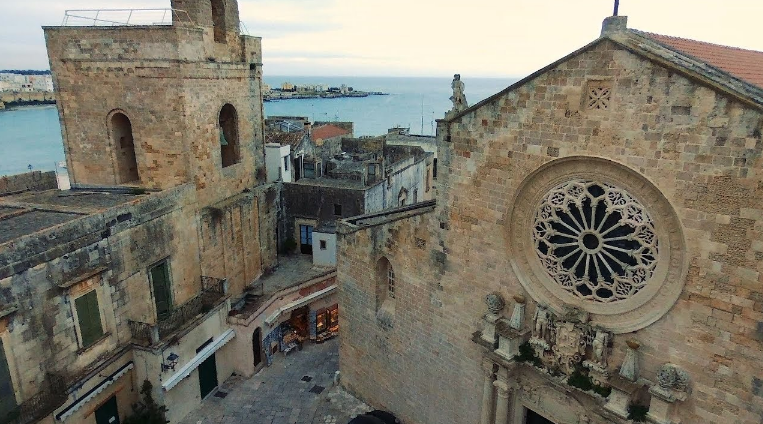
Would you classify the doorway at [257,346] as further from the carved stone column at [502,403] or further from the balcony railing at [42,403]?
the carved stone column at [502,403]

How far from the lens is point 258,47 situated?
19.2 meters

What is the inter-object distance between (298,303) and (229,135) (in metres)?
7.05

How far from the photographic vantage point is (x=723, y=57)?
11.4m

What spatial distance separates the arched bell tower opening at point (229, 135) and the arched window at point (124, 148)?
3127mm

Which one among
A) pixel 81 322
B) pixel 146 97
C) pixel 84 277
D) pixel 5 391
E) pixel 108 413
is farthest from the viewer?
pixel 146 97

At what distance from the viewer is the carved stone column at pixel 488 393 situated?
39.4 ft

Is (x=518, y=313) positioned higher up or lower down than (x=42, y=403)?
higher up

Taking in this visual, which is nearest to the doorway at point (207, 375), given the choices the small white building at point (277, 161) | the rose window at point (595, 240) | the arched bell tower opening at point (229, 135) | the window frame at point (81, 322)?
the window frame at point (81, 322)

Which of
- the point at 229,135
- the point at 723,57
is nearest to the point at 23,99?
the point at 229,135

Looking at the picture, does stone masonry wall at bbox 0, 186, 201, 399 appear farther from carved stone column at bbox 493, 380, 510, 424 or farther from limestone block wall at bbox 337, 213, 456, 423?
carved stone column at bbox 493, 380, 510, 424

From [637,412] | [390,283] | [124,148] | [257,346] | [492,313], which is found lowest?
[257,346]

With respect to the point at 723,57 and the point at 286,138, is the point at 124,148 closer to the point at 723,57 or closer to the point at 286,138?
the point at 286,138

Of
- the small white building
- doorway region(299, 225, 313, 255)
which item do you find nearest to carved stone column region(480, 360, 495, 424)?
doorway region(299, 225, 313, 255)

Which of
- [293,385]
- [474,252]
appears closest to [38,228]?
[293,385]
